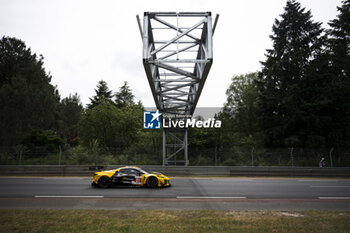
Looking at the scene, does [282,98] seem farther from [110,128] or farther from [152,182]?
[110,128]

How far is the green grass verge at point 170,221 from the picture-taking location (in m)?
5.12

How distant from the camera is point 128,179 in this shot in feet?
36.7

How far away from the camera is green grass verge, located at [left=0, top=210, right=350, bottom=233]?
5117 mm

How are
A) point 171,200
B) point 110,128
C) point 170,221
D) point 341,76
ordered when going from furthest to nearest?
point 110,128 < point 341,76 < point 171,200 < point 170,221

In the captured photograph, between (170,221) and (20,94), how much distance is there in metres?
29.3

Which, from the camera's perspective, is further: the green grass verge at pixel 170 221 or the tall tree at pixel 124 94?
the tall tree at pixel 124 94

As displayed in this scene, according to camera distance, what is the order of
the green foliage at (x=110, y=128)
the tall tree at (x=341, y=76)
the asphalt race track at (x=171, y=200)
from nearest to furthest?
the asphalt race track at (x=171, y=200) → the tall tree at (x=341, y=76) → the green foliage at (x=110, y=128)

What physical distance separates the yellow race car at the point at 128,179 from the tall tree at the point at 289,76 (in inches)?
763

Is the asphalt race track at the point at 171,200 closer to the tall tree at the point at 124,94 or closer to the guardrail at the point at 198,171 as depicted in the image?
the guardrail at the point at 198,171

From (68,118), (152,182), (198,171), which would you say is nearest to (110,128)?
(198,171)

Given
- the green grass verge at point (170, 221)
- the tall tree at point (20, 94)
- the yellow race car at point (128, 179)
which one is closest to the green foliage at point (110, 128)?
the tall tree at point (20, 94)

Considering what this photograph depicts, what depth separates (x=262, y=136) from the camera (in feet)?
93.5

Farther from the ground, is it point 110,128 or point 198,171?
point 110,128

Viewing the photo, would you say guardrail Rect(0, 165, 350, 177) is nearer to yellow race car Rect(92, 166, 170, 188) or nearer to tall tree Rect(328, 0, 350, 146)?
yellow race car Rect(92, 166, 170, 188)
